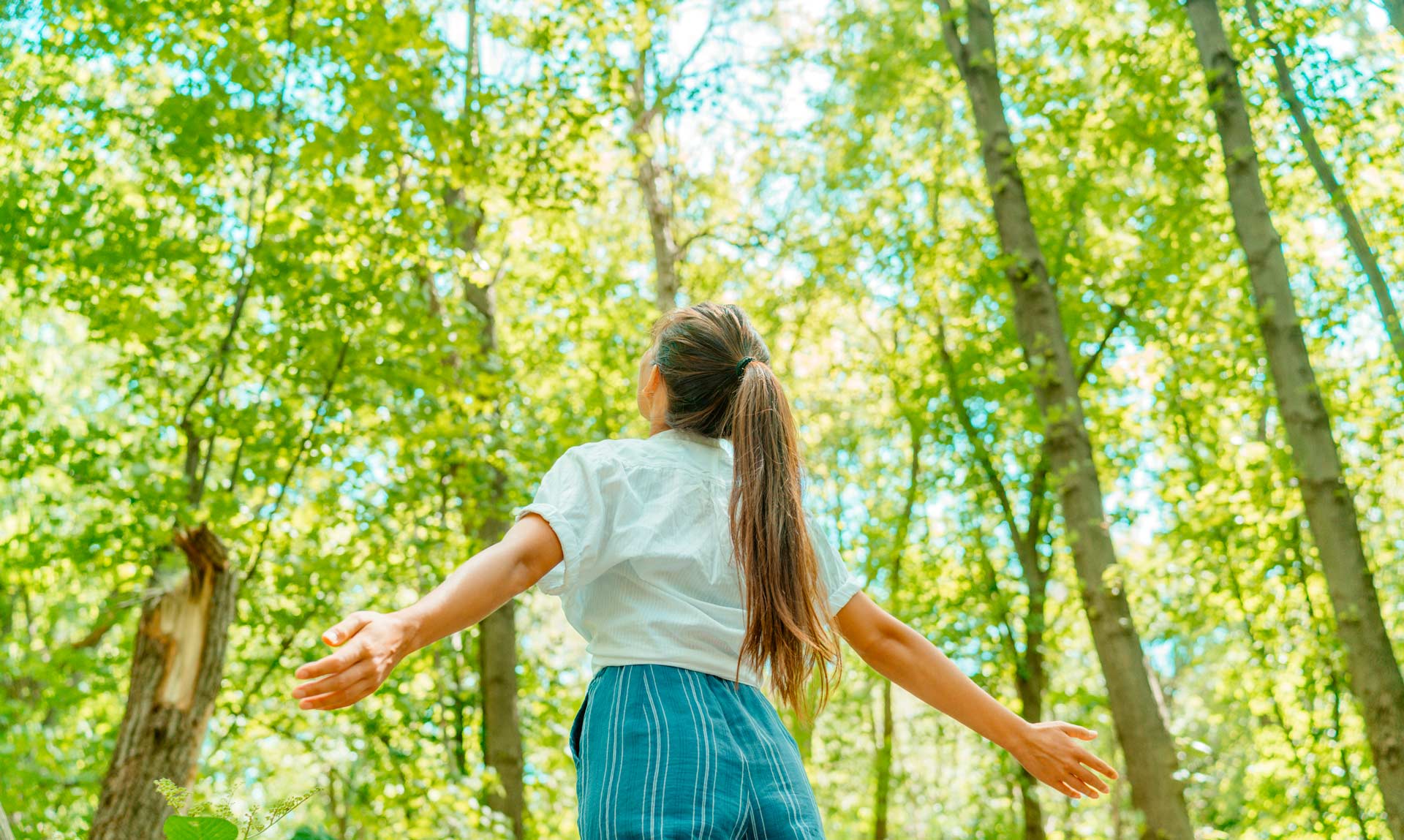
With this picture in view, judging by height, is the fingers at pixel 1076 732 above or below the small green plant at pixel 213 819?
above

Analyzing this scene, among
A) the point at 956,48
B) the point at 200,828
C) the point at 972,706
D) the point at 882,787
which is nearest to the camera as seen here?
the point at 200,828

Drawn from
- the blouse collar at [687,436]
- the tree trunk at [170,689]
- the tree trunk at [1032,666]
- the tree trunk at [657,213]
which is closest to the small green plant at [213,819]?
the blouse collar at [687,436]

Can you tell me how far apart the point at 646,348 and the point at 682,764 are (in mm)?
4645

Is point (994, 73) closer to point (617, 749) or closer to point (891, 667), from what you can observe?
point (891, 667)

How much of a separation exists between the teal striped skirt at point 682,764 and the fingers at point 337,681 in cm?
45

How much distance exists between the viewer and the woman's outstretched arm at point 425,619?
4.57ft

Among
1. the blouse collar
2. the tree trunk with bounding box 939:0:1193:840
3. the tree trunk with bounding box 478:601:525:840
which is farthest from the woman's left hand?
the tree trunk with bounding box 478:601:525:840

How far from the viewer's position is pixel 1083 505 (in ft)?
19.5

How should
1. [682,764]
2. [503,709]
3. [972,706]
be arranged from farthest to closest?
[503,709]
[972,706]
[682,764]

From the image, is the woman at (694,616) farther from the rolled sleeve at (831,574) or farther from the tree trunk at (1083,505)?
the tree trunk at (1083,505)

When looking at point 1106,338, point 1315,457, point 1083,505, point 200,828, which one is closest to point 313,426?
point 1083,505

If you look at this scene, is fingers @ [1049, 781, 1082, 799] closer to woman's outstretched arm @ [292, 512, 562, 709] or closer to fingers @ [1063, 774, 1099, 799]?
fingers @ [1063, 774, 1099, 799]

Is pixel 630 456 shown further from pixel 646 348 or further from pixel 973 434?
pixel 973 434

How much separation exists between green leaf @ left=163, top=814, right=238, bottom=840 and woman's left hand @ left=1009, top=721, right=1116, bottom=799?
1.52 metres
